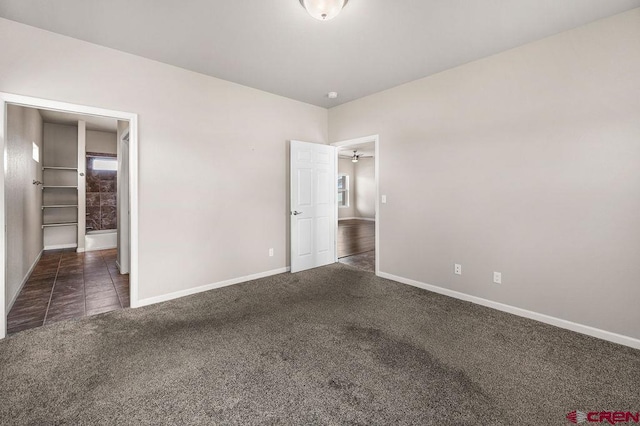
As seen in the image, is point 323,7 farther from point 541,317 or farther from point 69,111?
point 541,317

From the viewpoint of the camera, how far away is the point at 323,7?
2.13 meters

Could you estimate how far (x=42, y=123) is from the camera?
583cm

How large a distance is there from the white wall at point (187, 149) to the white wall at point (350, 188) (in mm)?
7661

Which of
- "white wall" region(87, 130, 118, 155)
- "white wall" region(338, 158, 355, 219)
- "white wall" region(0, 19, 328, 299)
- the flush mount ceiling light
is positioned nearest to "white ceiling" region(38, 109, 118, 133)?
"white wall" region(87, 130, 118, 155)

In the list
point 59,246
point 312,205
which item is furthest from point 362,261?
point 59,246

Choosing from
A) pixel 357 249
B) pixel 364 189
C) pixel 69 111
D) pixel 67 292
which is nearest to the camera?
pixel 69 111

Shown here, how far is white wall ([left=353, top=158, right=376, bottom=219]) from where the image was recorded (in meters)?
12.1

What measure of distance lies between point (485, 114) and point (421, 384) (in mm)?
2830

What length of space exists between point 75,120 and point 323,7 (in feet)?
20.6

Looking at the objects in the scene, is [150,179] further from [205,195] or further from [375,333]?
[375,333]

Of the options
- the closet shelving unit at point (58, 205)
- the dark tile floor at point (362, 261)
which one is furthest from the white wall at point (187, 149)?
the closet shelving unit at point (58, 205)

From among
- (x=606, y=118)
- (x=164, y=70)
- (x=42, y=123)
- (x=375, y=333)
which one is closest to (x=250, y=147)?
(x=164, y=70)

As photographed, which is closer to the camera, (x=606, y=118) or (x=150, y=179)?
(x=606, y=118)

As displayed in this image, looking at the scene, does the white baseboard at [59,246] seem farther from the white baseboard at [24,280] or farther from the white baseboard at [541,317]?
the white baseboard at [541,317]
